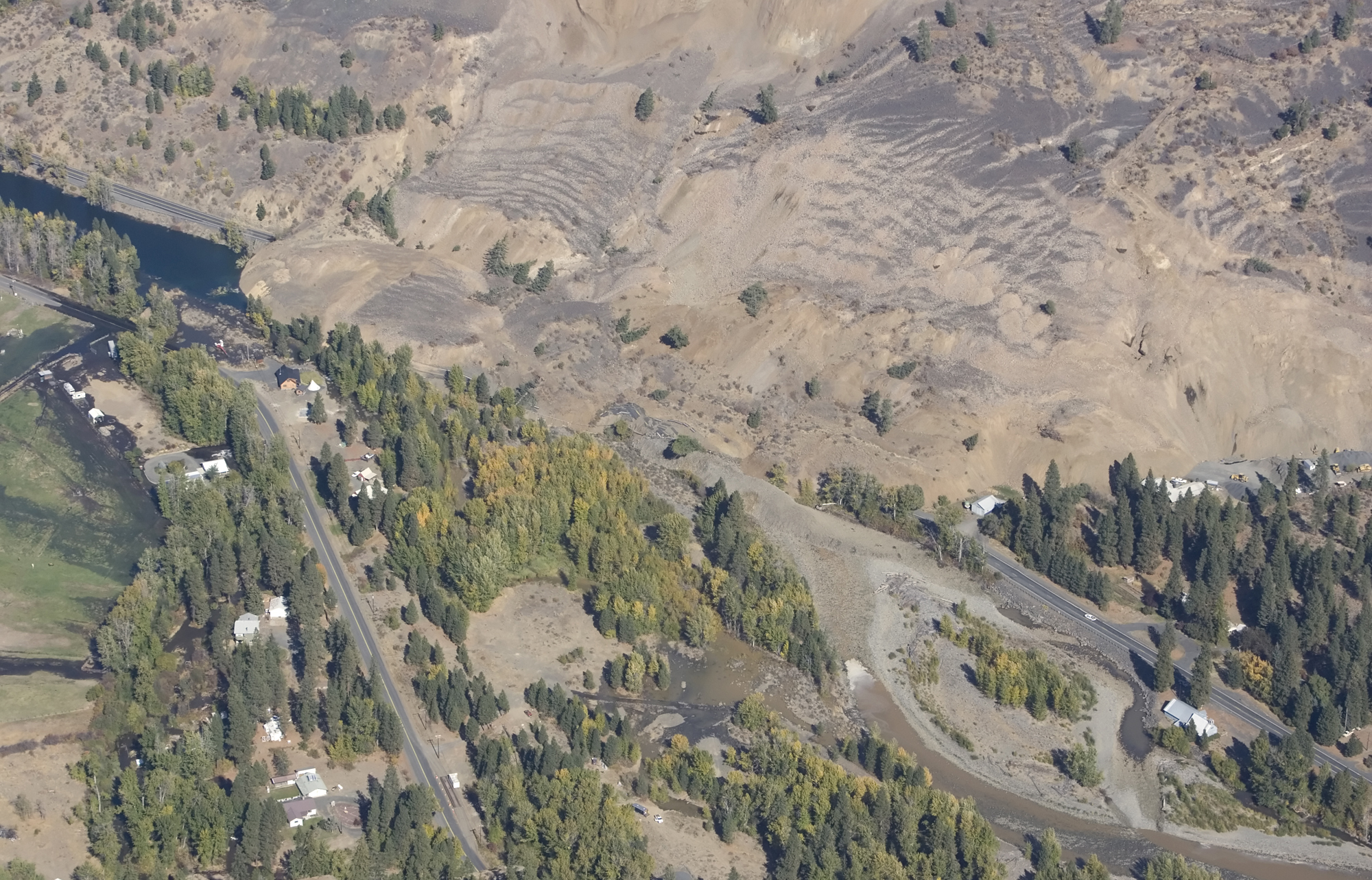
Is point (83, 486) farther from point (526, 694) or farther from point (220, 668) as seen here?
point (526, 694)

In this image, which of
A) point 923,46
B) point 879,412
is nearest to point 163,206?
point 923,46

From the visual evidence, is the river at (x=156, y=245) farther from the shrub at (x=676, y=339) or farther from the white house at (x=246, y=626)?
the white house at (x=246, y=626)

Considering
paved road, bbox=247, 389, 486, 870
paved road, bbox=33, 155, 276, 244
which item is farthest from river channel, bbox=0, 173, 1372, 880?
paved road, bbox=33, 155, 276, 244

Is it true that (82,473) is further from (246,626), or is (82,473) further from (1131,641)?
(1131,641)

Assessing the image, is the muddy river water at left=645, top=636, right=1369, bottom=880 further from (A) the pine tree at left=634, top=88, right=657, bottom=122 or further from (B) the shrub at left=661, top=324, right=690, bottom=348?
(A) the pine tree at left=634, top=88, right=657, bottom=122

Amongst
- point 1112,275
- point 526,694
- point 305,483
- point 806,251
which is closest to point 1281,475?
point 1112,275

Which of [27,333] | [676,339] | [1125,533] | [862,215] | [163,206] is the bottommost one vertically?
[27,333]
